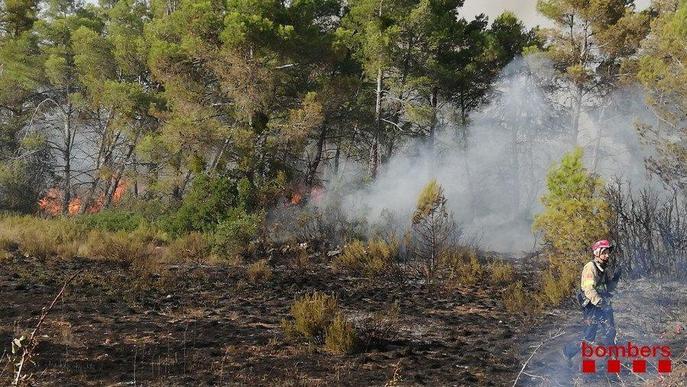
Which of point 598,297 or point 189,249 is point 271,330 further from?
point 189,249

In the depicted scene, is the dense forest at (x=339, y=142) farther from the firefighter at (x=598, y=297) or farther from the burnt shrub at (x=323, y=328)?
the firefighter at (x=598, y=297)

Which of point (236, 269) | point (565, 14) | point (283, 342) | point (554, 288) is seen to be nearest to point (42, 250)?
point (236, 269)

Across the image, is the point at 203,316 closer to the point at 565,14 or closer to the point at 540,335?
the point at 540,335

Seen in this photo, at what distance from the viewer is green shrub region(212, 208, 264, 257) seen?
12.2 m

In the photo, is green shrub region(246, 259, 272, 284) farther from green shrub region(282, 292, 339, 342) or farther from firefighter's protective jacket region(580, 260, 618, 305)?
firefighter's protective jacket region(580, 260, 618, 305)

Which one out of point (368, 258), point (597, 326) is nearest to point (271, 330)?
point (597, 326)

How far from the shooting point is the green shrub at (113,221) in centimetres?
1469

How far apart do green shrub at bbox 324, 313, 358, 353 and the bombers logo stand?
2.50 meters

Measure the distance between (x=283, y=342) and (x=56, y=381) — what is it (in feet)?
8.01

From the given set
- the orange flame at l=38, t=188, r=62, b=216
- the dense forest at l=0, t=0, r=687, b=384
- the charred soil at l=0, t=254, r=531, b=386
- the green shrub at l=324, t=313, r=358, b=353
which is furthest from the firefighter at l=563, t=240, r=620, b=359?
the orange flame at l=38, t=188, r=62, b=216

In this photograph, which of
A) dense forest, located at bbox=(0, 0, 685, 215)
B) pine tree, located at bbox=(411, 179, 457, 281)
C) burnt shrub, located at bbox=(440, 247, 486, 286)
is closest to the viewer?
burnt shrub, located at bbox=(440, 247, 486, 286)

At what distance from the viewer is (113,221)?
15.0 metres

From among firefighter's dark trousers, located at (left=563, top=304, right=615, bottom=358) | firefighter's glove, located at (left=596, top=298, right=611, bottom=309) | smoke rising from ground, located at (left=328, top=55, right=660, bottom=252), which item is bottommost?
firefighter's dark trousers, located at (left=563, top=304, right=615, bottom=358)

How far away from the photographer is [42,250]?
11805 mm
